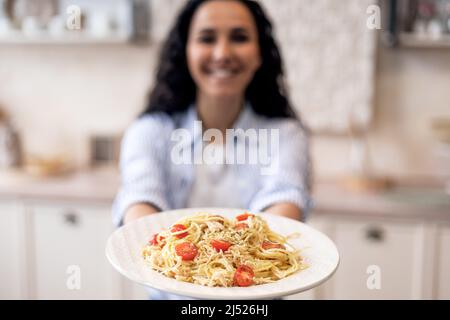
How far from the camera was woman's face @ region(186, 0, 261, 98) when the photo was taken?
1.07 m

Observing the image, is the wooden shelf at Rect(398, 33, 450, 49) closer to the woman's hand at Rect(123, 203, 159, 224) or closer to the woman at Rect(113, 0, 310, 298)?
the woman at Rect(113, 0, 310, 298)

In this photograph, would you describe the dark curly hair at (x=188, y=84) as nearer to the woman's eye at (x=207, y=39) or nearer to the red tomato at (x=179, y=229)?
the woman's eye at (x=207, y=39)

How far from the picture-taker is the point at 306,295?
2.93ft

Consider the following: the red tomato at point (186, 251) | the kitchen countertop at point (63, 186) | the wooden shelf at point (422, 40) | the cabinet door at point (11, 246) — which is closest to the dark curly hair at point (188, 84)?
the red tomato at point (186, 251)

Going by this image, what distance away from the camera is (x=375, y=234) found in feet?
6.14

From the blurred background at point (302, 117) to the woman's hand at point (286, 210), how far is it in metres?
0.80

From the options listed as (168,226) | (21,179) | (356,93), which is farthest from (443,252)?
(21,179)

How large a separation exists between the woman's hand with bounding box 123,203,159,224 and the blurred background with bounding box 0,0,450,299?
86 cm

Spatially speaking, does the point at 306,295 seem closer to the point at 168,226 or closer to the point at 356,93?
the point at 168,226

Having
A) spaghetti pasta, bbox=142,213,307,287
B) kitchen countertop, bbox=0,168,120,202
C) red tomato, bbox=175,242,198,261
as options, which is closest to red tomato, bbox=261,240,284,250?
spaghetti pasta, bbox=142,213,307,287

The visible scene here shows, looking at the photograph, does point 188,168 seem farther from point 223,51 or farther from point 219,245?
point 219,245

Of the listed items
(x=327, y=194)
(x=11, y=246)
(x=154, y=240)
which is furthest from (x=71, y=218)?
(x=154, y=240)

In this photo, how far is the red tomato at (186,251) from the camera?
0.79m

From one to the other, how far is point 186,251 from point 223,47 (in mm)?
430
